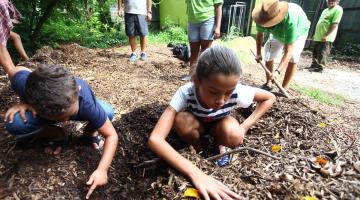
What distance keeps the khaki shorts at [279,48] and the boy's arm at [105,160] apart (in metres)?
3.24

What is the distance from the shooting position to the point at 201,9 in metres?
4.59

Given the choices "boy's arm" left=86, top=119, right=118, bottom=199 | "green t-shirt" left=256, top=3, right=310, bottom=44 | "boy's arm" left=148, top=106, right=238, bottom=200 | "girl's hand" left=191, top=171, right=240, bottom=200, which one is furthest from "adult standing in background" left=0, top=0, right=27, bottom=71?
"green t-shirt" left=256, top=3, right=310, bottom=44

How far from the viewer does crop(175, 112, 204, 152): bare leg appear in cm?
217

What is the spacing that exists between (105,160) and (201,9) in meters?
3.34

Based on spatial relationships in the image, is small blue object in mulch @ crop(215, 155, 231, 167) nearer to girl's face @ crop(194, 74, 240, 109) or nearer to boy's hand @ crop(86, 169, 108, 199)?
girl's face @ crop(194, 74, 240, 109)

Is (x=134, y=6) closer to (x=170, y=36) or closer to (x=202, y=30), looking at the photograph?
(x=202, y=30)

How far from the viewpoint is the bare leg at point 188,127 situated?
217 cm

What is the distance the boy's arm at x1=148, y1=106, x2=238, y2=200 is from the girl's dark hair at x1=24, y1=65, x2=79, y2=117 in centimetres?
60

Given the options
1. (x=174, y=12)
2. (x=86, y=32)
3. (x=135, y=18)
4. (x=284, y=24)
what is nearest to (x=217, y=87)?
(x=284, y=24)

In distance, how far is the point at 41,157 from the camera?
87.9 inches

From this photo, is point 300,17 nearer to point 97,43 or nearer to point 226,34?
point 97,43

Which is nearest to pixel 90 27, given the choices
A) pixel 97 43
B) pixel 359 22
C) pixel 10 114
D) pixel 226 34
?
pixel 97 43

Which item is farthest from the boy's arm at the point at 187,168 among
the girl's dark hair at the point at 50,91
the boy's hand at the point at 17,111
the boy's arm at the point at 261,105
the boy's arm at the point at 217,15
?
the boy's arm at the point at 217,15

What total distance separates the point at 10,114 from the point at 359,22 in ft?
36.2
